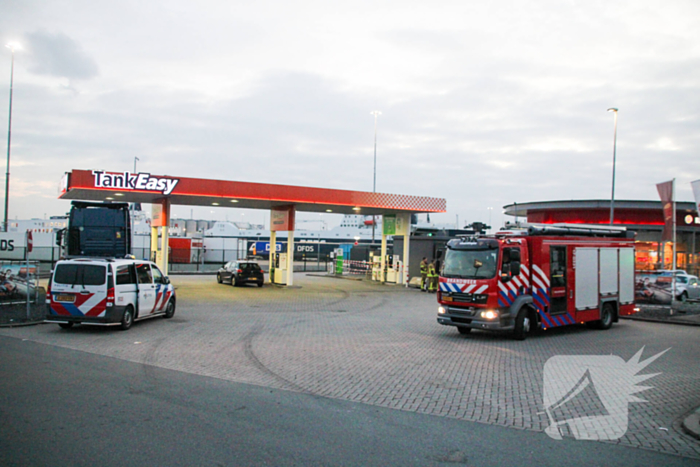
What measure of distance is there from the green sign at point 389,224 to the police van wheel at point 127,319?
2001 cm

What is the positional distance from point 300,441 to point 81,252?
16.4 meters

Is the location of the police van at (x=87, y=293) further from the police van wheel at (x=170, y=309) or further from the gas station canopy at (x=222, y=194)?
the gas station canopy at (x=222, y=194)

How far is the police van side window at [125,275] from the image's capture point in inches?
512

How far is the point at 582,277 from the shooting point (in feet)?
46.2

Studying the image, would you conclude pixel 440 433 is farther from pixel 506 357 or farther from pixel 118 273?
pixel 118 273

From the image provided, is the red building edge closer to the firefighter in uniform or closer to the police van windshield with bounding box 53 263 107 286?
the firefighter in uniform

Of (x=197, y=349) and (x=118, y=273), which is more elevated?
(x=118, y=273)

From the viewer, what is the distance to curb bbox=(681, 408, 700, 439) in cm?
620

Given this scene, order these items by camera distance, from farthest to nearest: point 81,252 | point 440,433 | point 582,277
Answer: point 81,252, point 582,277, point 440,433

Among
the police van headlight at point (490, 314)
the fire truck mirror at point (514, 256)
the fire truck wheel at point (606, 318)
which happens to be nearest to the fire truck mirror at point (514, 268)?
the fire truck mirror at point (514, 256)

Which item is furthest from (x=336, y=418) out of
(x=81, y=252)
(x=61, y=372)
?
(x=81, y=252)

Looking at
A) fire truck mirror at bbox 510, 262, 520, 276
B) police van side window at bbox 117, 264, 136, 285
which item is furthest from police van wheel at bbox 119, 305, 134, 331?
fire truck mirror at bbox 510, 262, 520, 276

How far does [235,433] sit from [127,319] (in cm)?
868

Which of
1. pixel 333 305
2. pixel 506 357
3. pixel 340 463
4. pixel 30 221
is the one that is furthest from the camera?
pixel 30 221
